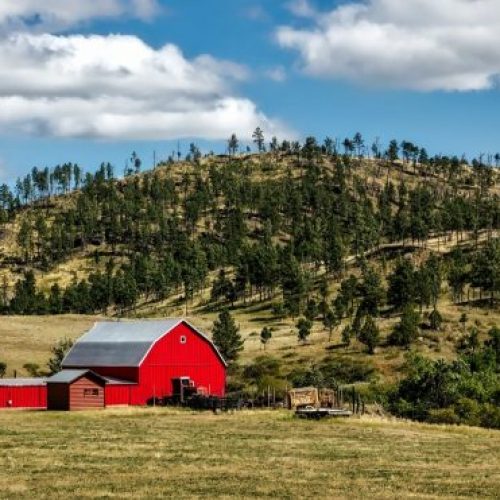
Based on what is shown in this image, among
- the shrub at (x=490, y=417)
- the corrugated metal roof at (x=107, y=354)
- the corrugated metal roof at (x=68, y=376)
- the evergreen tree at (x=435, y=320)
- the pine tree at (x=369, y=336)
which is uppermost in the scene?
the evergreen tree at (x=435, y=320)

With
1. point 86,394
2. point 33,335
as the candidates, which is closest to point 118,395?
point 86,394

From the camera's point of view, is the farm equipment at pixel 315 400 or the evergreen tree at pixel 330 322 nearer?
the farm equipment at pixel 315 400

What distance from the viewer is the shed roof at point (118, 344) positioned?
233ft

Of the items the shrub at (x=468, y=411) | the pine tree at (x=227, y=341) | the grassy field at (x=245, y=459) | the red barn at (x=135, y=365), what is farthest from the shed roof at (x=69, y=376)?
the pine tree at (x=227, y=341)

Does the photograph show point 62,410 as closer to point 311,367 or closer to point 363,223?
point 311,367

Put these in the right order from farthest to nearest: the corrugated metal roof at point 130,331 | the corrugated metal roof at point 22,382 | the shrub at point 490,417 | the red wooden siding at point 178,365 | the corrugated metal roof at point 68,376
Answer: the corrugated metal roof at point 130,331
the red wooden siding at point 178,365
the corrugated metal roof at point 22,382
the corrugated metal roof at point 68,376
the shrub at point 490,417

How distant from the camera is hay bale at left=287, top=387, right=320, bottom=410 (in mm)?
58375

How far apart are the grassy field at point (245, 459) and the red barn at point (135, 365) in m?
14.0

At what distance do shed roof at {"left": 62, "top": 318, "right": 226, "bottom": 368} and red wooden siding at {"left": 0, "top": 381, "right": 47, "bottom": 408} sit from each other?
4334 millimetres

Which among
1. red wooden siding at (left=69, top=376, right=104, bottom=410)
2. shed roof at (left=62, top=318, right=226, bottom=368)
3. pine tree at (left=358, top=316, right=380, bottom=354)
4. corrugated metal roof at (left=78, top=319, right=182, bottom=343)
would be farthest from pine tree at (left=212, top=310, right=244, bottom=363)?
red wooden siding at (left=69, top=376, right=104, bottom=410)

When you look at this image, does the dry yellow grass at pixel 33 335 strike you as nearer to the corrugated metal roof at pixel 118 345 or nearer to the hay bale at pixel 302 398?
the corrugated metal roof at pixel 118 345

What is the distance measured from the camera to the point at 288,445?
38.4 meters

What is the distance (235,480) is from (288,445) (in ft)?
35.4

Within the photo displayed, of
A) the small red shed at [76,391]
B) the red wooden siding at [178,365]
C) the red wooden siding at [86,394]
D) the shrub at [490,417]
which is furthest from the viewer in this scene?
the red wooden siding at [178,365]
